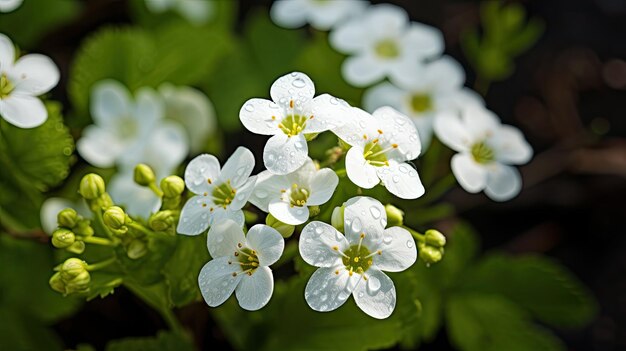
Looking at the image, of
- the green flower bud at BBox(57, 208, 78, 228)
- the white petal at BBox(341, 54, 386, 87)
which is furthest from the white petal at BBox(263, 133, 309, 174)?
the white petal at BBox(341, 54, 386, 87)

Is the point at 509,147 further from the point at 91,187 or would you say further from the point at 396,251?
the point at 91,187

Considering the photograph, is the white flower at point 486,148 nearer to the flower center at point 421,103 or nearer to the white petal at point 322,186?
the flower center at point 421,103

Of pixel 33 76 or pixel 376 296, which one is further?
pixel 33 76

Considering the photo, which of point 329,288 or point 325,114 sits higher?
point 325,114

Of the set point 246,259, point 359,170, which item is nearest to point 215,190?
point 246,259

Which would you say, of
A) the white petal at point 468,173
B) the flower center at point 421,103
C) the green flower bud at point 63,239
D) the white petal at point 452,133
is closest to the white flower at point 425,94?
the flower center at point 421,103

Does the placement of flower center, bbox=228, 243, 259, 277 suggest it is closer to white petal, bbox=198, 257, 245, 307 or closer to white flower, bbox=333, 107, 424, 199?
white petal, bbox=198, 257, 245, 307

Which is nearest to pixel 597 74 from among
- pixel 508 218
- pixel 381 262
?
pixel 508 218
